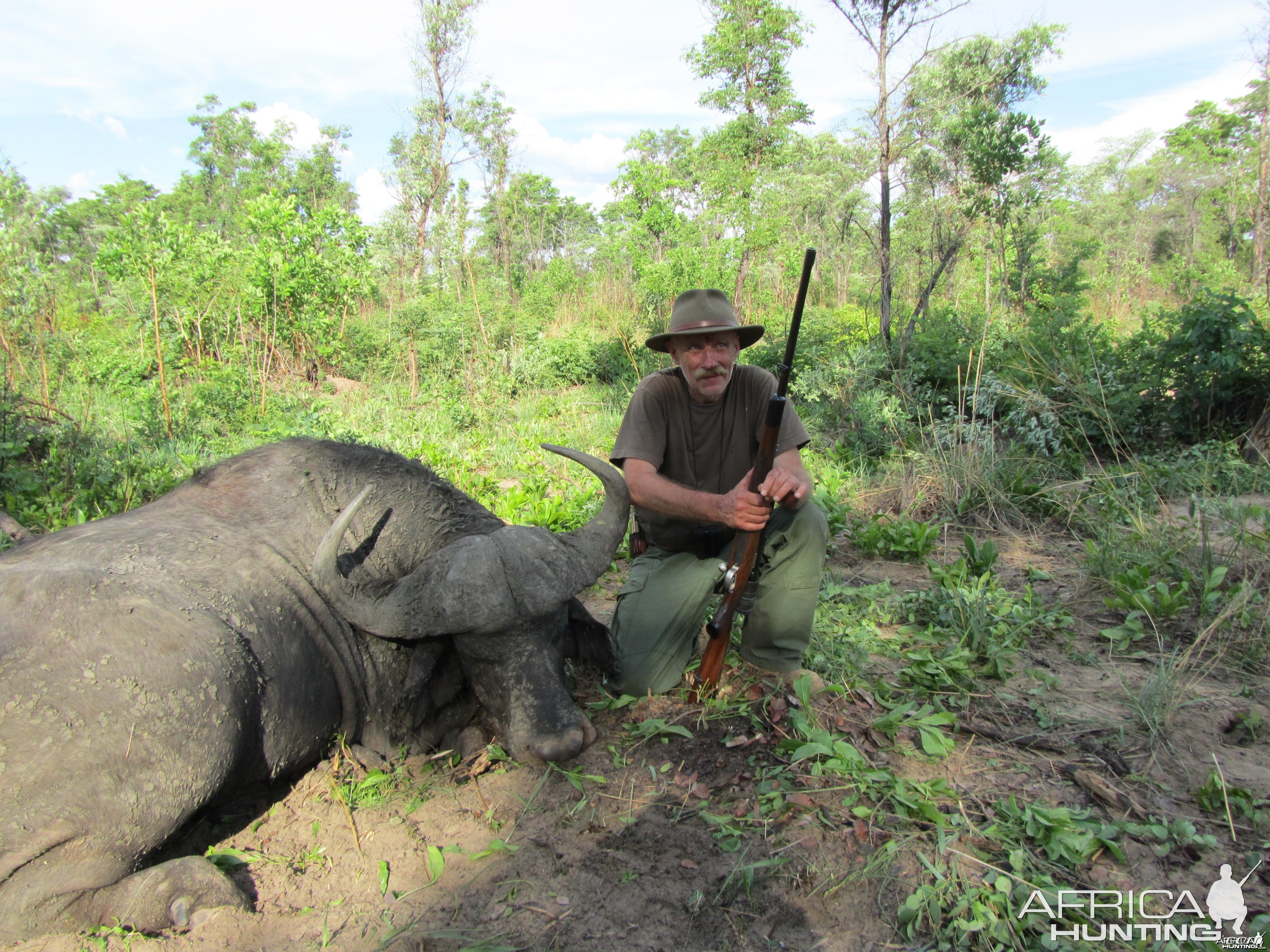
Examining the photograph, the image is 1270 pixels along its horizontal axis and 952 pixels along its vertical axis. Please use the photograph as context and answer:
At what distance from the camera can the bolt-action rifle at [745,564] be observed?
3.16 metres

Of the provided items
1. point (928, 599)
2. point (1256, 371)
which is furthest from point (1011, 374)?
point (928, 599)

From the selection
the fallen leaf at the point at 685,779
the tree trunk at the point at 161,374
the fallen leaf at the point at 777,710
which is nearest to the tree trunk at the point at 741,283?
the tree trunk at the point at 161,374

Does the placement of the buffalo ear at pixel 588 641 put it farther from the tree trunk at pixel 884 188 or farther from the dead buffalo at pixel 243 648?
the tree trunk at pixel 884 188

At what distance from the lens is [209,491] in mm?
3279

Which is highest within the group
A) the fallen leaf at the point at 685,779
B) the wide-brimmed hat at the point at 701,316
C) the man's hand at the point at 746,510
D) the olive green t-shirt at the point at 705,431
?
the wide-brimmed hat at the point at 701,316

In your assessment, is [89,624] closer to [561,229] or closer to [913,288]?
[913,288]

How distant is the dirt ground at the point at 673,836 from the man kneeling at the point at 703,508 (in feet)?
0.90

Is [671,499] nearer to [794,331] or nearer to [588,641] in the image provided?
[588,641]

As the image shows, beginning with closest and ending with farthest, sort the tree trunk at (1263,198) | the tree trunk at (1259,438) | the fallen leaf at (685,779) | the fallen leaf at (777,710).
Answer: the fallen leaf at (685,779) < the fallen leaf at (777,710) < the tree trunk at (1259,438) < the tree trunk at (1263,198)

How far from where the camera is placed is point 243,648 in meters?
2.59

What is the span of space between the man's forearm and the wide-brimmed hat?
2.42ft

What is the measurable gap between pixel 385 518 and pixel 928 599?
302cm

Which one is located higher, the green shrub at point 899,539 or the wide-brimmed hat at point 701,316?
the wide-brimmed hat at point 701,316

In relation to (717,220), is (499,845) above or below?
below
